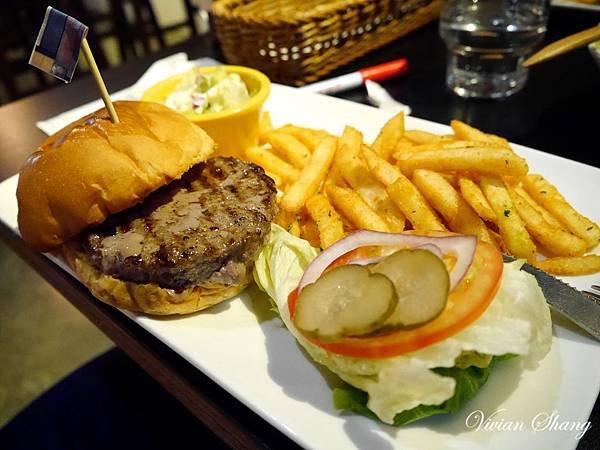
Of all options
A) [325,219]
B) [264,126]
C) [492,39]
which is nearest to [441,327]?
[325,219]

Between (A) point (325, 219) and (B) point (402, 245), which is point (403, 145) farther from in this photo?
(B) point (402, 245)

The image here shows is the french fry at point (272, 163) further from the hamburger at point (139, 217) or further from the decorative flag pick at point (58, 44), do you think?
the decorative flag pick at point (58, 44)

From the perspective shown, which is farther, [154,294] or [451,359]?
[154,294]

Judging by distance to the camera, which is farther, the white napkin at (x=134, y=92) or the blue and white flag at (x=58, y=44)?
the white napkin at (x=134, y=92)

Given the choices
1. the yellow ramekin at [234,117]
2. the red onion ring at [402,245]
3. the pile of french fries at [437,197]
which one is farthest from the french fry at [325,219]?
the yellow ramekin at [234,117]

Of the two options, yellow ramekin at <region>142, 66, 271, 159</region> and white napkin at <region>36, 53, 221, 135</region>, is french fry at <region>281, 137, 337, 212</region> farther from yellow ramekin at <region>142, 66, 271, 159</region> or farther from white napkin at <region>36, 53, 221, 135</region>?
white napkin at <region>36, 53, 221, 135</region>

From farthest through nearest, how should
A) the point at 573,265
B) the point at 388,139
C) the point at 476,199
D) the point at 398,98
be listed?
the point at 398,98 < the point at 388,139 < the point at 476,199 < the point at 573,265
